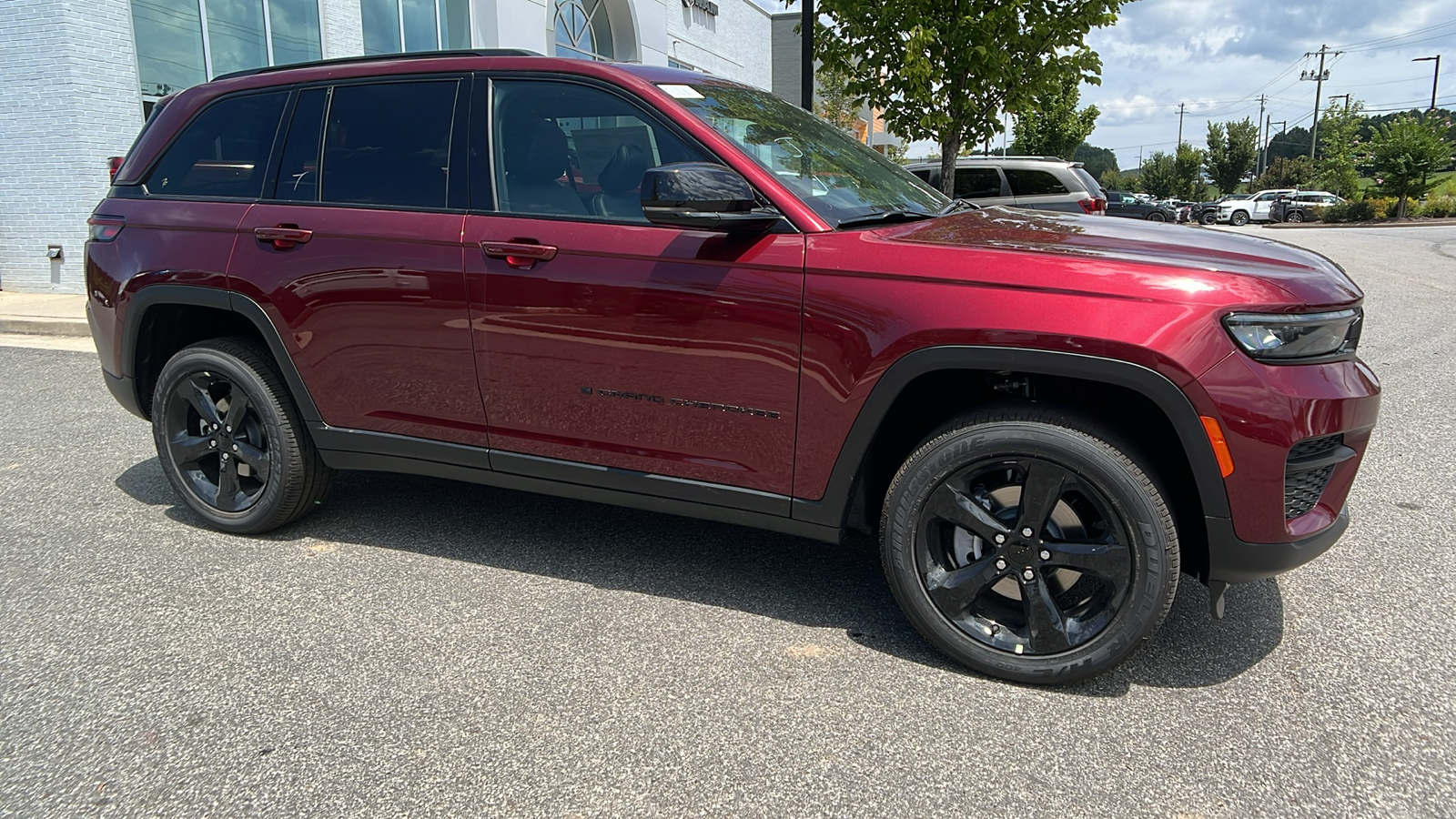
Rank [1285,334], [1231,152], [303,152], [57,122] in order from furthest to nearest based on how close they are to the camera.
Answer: [1231,152] < [57,122] < [303,152] < [1285,334]

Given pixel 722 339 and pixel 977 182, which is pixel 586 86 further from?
pixel 977 182

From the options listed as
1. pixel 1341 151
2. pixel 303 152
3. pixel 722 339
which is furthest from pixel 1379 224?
pixel 303 152

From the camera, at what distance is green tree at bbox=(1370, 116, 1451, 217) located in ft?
125

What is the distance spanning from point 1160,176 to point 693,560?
75.1 meters

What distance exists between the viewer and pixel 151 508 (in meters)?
4.27

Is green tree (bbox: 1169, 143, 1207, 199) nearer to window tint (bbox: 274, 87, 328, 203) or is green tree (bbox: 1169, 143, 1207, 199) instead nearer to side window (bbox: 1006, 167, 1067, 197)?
side window (bbox: 1006, 167, 1067, 197)

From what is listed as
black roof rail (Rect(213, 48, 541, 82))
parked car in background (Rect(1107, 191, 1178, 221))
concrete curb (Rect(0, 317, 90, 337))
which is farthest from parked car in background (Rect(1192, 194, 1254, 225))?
black roof rail (Rect(213, 48, 541, 82))

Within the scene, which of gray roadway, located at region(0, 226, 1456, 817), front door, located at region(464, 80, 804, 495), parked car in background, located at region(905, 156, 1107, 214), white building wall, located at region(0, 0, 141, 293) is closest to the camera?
gray roadway, located at region(0, 226, 1456, 817)

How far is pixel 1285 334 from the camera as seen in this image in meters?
2.45

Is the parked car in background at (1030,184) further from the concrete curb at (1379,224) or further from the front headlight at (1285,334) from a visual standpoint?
the concrete curb at (1379,224)

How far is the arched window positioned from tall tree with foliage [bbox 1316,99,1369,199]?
4069cm

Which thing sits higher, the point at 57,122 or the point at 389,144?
the point at 57,122

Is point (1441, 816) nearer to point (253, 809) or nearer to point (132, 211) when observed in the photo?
point (253, 809)

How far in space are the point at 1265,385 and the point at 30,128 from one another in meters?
13.5
